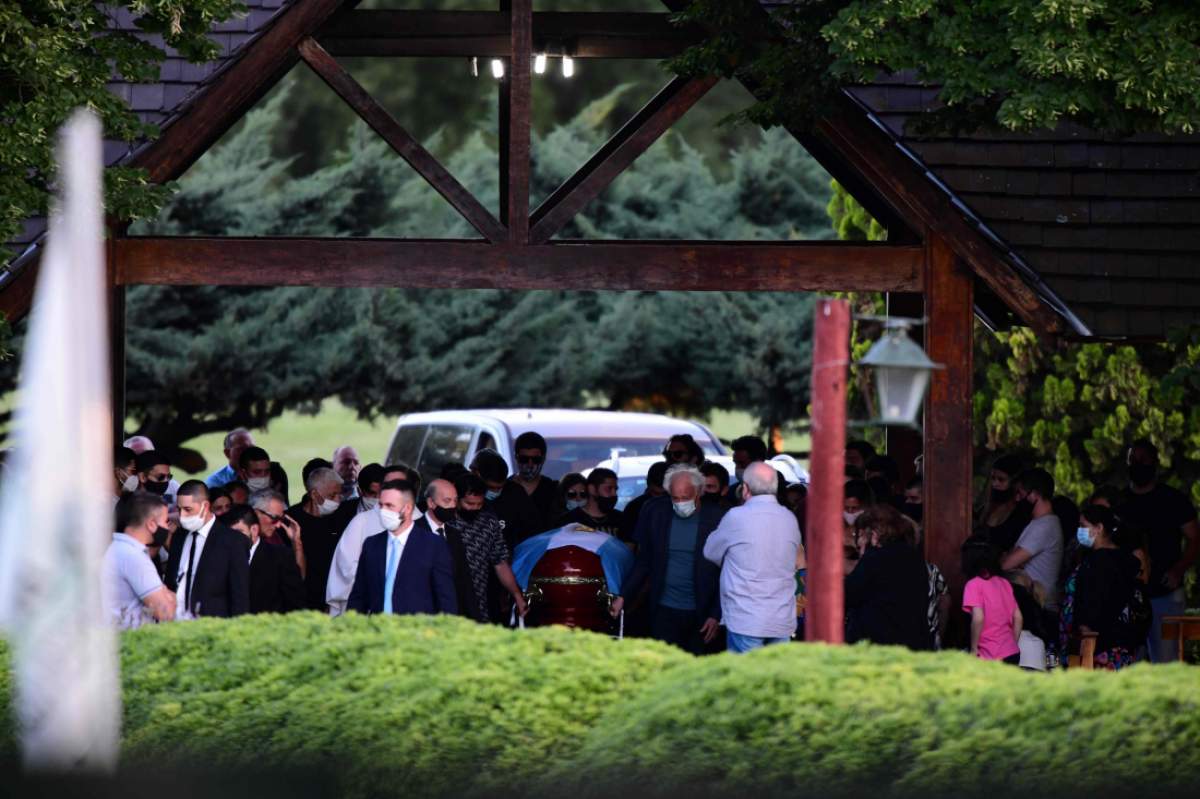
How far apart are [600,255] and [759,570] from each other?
280cm

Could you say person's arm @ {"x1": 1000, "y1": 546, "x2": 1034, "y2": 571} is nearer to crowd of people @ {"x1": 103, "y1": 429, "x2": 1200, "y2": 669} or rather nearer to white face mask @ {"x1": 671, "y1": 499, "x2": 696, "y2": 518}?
crowd of people @ {"x1": 103, "y1": 429, "x2": 1200, "y2": 669}

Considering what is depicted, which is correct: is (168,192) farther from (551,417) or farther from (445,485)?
(551,417)

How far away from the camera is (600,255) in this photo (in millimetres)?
12914

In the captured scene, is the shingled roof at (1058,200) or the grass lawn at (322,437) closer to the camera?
the shingled roof at (1058,200)

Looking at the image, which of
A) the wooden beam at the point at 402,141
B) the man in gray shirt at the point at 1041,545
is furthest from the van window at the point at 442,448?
the man in gray shirt at the point at 1041,545

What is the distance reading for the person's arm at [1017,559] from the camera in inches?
473

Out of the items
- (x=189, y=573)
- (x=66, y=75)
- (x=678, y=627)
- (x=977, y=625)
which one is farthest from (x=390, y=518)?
→ (x=977, y=625)

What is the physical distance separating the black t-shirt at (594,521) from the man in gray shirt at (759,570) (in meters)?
1.95

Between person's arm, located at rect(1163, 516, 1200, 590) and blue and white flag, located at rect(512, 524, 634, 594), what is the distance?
12.4 ft

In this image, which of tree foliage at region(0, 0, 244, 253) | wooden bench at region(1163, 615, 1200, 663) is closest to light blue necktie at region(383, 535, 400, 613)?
tree foliage at region(0, 0, 244, 253)

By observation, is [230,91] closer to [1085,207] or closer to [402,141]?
[402,141]

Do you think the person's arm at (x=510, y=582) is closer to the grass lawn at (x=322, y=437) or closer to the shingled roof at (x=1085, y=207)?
the shingled roof at (x=1085, y=207)

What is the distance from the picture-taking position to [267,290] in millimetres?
34875

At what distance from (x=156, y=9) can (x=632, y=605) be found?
179 inches
